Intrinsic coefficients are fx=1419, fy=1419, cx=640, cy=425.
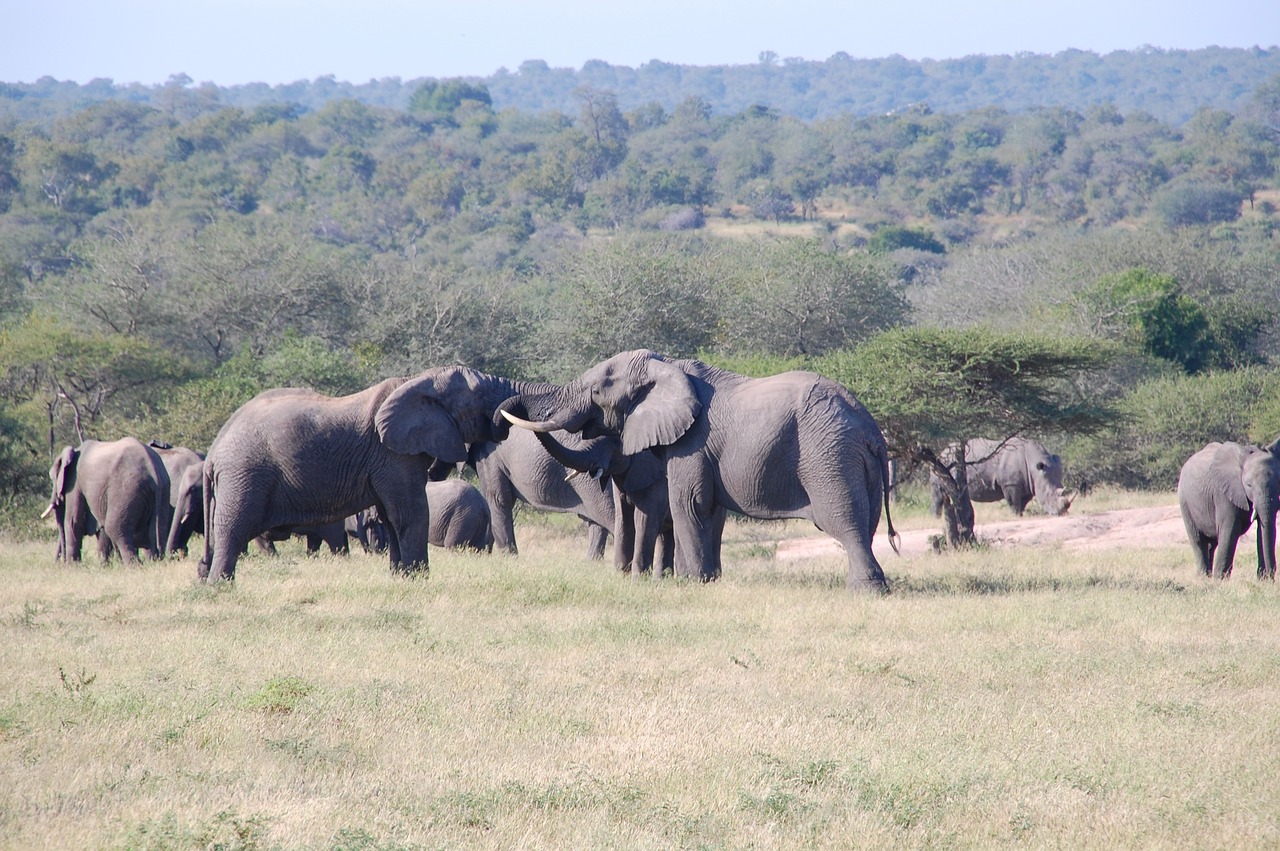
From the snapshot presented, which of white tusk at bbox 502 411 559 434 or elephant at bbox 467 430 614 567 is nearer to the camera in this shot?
white tusk at bbox 502 411 559 434

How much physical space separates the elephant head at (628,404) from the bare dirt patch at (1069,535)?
6430 mm

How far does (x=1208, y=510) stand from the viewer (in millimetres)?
15078

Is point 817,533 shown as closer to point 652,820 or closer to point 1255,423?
point 1255,423

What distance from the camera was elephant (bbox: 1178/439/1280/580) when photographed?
14.2 meters

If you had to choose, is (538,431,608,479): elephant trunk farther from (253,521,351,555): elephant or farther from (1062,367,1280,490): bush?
(1062,367,1280,490): bush

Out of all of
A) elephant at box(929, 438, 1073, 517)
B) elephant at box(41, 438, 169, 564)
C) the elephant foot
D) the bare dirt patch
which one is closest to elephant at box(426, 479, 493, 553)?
elephant at box(41, 438, 169, 564)

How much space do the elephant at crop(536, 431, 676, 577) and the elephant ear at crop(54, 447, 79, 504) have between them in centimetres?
573

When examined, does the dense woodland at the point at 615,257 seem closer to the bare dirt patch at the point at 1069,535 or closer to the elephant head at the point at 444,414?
the bare dirt patch at the point at 1069,535

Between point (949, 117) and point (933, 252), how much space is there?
5642 centimetres

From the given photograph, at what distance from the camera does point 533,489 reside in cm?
1683

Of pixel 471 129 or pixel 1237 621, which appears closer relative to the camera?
pixel 1237 621

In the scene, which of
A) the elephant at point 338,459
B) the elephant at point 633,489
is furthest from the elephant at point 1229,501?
the elephant at point 338,459

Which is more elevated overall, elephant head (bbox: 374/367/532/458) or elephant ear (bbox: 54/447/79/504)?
elephant head (bbox: 374/367/532/458)

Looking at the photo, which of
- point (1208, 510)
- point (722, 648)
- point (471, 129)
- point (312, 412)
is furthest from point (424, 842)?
point (471, 129)
